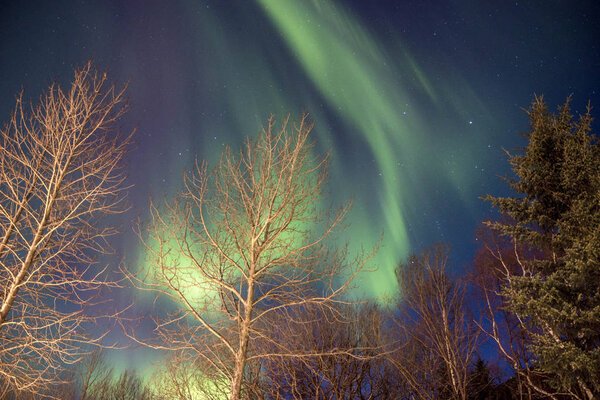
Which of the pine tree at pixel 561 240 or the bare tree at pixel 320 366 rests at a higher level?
the pine tree at pixel 561 240

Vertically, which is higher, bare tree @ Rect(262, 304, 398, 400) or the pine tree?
the pine tree

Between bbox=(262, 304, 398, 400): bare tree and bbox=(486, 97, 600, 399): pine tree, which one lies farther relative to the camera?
bbox=(262, 304, 398, 400): bare tree

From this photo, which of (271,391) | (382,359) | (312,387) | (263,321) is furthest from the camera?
(382,359)

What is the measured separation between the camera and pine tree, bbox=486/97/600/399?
658 centimetres

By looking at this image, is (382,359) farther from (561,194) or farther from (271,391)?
(561,194)

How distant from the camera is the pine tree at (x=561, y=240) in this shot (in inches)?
259

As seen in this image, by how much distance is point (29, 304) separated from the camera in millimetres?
5582

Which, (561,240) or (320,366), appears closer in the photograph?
(561,240)

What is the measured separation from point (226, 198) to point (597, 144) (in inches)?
381

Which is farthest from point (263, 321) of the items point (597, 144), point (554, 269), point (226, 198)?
point (597, 144)

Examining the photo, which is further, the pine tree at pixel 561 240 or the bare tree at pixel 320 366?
the bare tree at pixel 320 366

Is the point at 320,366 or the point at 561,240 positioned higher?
the point at 561,240

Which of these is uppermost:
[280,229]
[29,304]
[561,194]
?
[561,194]

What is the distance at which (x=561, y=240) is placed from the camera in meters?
7.70
